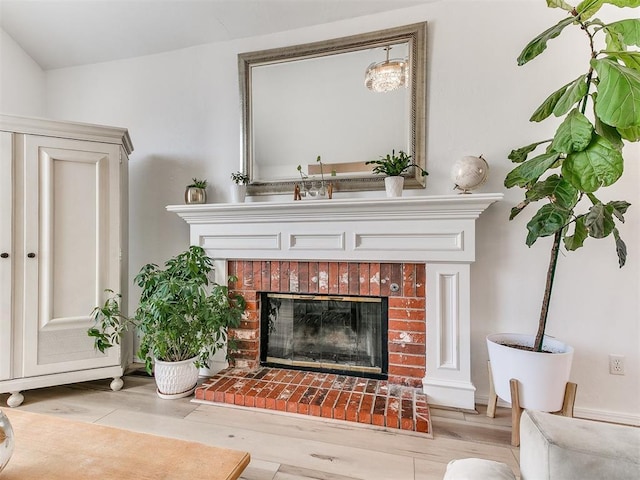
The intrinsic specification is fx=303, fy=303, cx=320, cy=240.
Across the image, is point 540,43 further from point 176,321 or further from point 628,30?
point 176,321

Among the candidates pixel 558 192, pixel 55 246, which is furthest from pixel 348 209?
pixel 55 246

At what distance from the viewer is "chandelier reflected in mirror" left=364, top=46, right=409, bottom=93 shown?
1.97 meters

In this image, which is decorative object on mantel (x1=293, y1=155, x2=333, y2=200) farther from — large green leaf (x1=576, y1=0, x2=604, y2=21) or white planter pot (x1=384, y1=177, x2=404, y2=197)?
large green leaf (x1=576, y1=0, x2=604, y2=21)

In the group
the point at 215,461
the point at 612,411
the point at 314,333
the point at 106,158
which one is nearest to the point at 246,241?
the point at 314,333

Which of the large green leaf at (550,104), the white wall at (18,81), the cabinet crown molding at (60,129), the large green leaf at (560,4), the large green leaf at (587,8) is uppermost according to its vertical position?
the white wall at (18,81)

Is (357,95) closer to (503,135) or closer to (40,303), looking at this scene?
(503,135)

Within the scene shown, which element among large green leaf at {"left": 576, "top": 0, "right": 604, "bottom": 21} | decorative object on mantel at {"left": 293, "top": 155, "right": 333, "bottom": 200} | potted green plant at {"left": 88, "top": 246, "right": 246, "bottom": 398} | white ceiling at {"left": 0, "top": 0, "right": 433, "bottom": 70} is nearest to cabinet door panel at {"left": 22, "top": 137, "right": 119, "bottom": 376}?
potted green plant at {"left": 88, "top": 246, "right": 246, "bottom": 398}

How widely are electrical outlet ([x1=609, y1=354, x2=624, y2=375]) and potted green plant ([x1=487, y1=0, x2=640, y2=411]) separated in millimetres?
400

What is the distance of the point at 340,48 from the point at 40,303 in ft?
8.22

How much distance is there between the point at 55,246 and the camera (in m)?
1.88

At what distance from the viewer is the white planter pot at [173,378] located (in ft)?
6.18

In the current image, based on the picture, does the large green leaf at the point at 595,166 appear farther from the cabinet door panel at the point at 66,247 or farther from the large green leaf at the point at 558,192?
the cabinet door panel at the point at 66,247

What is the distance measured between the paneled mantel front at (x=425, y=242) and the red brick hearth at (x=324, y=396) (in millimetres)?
250

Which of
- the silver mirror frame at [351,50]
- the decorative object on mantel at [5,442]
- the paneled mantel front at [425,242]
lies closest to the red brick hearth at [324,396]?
the paneled mantel front at [425,242]
